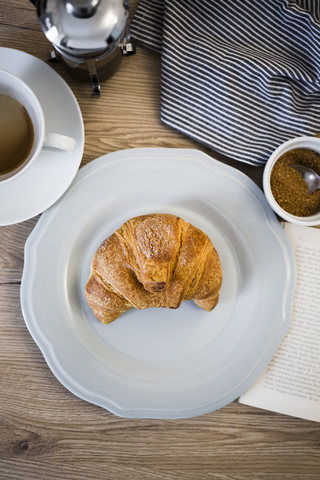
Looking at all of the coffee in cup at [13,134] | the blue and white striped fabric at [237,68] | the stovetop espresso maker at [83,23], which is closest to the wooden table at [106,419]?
the blue and white striped fabric at [237,68]

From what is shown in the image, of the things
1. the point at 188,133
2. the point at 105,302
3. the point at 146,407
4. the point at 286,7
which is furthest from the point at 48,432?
the point at 286,7

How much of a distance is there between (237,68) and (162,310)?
0.79 meters

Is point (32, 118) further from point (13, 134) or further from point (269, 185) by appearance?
point (269, 185)

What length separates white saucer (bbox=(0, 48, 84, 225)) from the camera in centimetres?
93

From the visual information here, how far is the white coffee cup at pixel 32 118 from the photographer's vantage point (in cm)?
80

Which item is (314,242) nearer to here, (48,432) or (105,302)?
(105,302)

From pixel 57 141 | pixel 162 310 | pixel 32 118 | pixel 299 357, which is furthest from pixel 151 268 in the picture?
pixel 299 357

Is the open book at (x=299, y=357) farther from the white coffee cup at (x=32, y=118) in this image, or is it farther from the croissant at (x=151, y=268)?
the white coffee cup at (x=32, y=118)

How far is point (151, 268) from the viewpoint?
880 millimetres

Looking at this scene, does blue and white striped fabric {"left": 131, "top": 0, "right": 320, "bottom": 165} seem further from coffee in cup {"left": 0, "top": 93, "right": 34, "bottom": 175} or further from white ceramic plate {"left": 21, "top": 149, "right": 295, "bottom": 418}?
coffee in cup {"left": 0, "top": 93, "right": 34, "bottom": 175}

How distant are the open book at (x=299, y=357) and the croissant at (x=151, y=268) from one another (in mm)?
321

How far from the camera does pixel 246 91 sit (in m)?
1.03

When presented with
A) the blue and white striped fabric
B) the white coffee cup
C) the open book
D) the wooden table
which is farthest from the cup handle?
the open book

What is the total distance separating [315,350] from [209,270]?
0.48m
